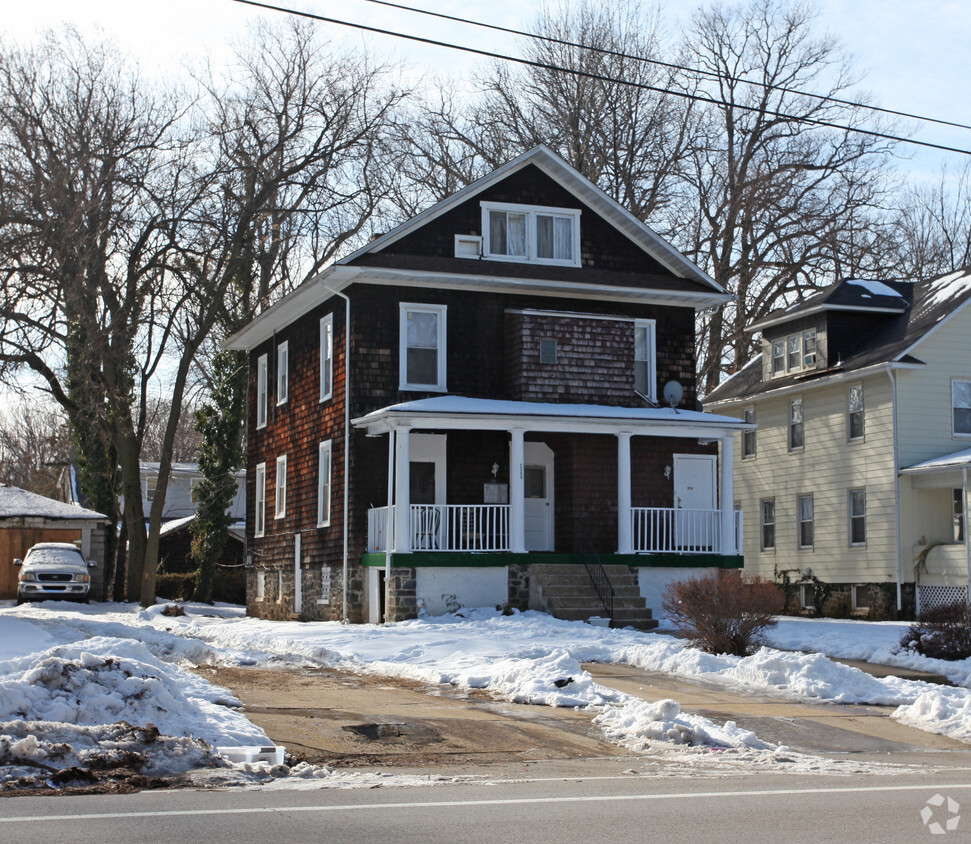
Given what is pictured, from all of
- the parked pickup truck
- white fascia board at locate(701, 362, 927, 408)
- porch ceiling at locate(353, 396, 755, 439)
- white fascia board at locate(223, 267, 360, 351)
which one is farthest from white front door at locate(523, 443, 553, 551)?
the parked pickup truck

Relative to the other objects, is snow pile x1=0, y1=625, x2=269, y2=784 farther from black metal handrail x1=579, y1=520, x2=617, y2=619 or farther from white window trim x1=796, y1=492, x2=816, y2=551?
white window trim x1=796, y1=492, x2=816, y2=551

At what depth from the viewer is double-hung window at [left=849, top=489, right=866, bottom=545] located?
31.9 m

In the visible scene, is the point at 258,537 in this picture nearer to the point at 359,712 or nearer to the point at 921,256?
the point at 359,712

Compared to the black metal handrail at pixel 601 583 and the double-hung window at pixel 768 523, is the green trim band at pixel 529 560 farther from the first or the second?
the double-hung window at pixel 768 523

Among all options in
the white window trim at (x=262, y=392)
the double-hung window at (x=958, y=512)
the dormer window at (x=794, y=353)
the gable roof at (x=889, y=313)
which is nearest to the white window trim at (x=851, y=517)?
the double-hung window at (x=958, y=512)

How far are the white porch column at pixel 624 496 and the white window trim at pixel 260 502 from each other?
1102cm

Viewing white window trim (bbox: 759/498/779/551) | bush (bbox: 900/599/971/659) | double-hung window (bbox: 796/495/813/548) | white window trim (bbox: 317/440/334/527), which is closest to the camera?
bush (bbox: 900/599/971/659)

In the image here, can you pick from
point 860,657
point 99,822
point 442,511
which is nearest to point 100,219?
point 442,511

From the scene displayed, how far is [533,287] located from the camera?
26922mm

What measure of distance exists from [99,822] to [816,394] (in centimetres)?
2895

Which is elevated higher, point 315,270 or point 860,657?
point 315,270

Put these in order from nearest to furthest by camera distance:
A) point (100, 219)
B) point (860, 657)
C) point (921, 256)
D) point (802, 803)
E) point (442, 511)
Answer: point (802, 803), point (860, 657), point (442, 511), point (100, 219), point (921, 256)

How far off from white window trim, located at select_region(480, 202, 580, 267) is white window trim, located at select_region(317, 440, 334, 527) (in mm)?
5444

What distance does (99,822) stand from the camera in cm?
745
